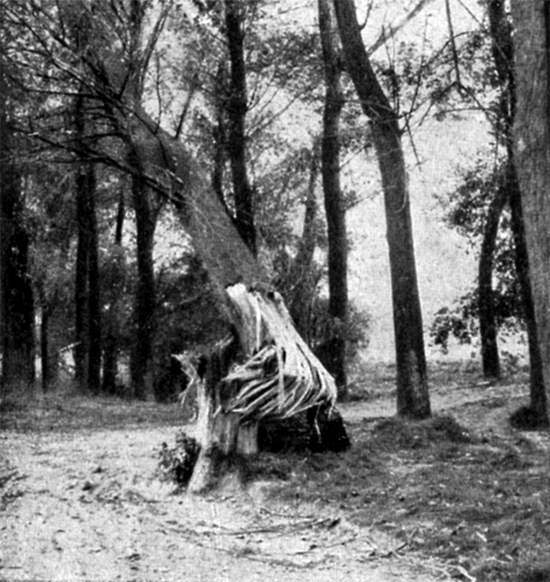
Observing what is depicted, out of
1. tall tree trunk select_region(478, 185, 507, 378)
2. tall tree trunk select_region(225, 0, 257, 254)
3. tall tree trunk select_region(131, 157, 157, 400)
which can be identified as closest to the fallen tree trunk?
tall tree trunk select_region(225, 0, 257, 254)

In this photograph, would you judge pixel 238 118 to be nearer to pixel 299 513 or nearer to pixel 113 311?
pixel 113 311

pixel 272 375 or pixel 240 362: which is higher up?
pixel 240 362

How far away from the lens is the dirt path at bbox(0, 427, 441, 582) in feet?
22.9

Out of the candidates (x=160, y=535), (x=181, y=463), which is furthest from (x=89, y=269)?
(x=160, y=535)

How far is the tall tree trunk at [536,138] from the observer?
657cm

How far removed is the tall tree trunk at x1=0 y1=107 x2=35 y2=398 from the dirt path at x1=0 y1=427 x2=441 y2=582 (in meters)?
8.17

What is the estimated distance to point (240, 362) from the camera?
1073 cm

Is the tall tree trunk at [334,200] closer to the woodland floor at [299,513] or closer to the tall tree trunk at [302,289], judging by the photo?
the tall tree trunk at [302,289]

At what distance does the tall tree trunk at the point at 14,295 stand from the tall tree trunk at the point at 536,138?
12.9 meters

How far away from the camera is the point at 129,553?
289 inches

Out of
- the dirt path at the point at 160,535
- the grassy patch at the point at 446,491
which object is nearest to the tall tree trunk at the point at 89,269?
the grassy patch at the point at 446,491

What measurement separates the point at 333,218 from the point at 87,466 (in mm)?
11895

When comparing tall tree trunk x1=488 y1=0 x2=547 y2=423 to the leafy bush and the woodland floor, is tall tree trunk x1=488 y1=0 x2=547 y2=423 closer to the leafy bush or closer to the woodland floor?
the woodland floor

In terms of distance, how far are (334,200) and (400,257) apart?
812cm
